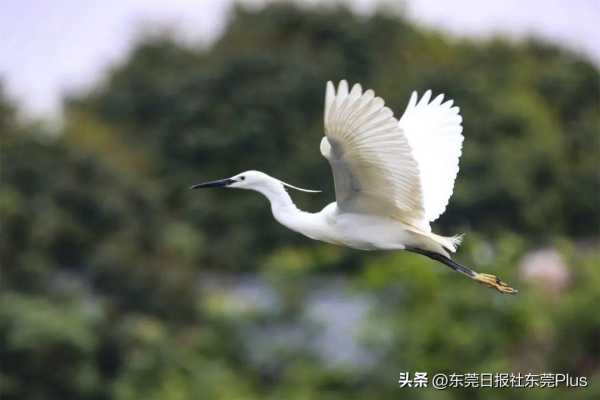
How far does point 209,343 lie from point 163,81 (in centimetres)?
1518

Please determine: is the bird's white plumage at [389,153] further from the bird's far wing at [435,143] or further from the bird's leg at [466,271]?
the bird's leg at [466,271]

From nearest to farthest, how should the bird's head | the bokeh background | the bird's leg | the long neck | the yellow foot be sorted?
the long neck < the bird's head < the bird's leg < the yellow foot < the bokeh background

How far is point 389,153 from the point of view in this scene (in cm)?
809

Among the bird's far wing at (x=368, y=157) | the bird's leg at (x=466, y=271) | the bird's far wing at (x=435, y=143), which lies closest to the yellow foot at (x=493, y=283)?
the bird's leg at (x=466, y=271)

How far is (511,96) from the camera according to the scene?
103 ft

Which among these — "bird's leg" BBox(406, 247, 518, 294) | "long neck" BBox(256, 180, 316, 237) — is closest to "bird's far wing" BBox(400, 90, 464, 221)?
"bird's leg" BBox(406, 247, 518, 294)

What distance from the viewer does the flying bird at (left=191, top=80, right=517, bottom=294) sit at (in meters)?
7.88

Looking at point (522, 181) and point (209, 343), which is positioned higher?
point (522, 181)

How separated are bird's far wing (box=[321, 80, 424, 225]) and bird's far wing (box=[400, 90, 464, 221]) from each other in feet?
2.16

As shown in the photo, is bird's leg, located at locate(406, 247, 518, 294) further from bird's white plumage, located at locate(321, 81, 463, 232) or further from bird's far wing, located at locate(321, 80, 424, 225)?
bird's far wing, located at locate(321, 80, 424, 225)

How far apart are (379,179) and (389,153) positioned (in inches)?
13.1

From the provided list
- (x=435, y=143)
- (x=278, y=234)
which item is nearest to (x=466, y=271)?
(x=435, y=143)

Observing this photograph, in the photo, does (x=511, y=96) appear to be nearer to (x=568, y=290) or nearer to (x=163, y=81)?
(x=163, y=81)

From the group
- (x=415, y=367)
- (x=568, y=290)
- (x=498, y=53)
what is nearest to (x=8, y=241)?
(x=415, y=367)
